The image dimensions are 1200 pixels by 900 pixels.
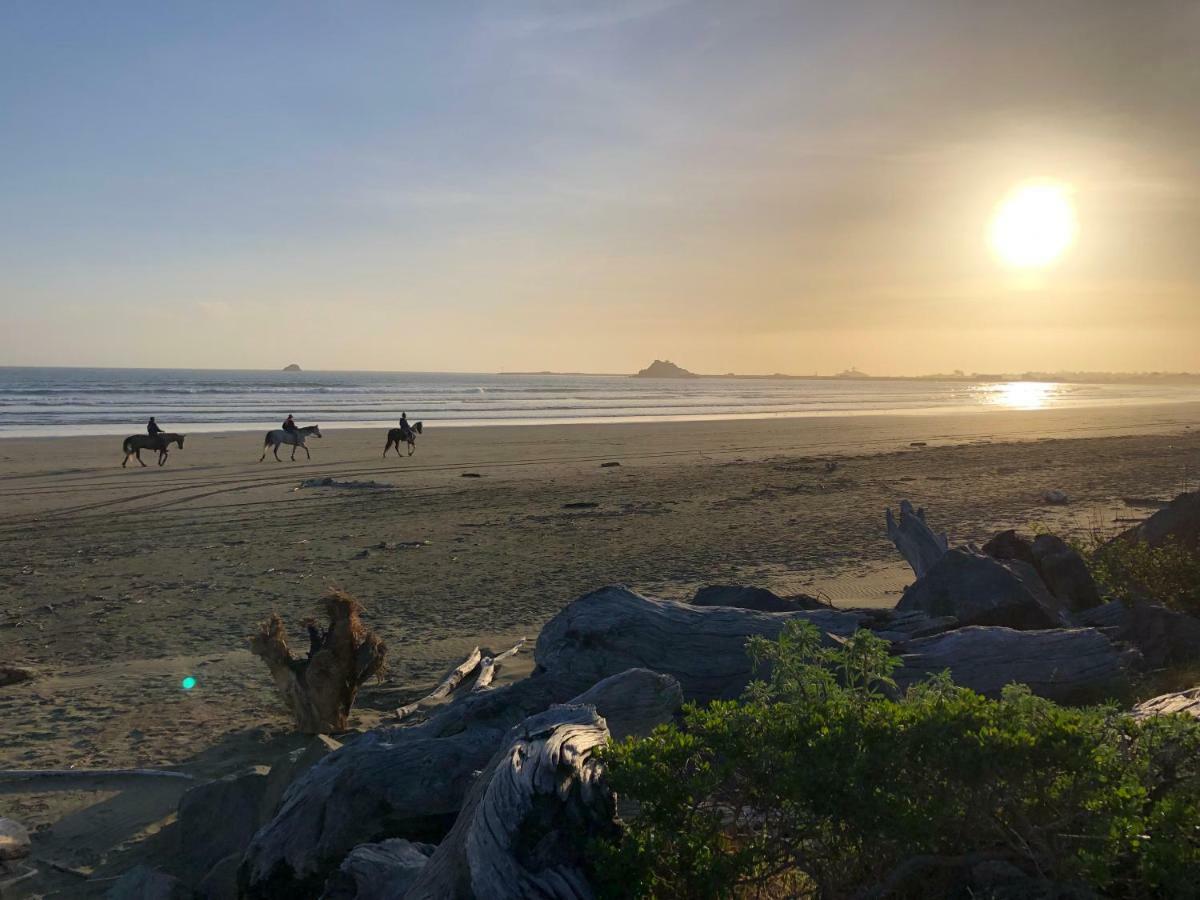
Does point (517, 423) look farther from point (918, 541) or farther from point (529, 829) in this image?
point (529, 829)

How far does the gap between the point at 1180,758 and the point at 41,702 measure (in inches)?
300

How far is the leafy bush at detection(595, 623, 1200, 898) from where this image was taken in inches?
106

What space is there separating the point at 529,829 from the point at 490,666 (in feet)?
14.4

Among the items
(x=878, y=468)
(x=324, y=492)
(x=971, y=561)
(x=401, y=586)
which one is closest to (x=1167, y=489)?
(x=878, y=468)

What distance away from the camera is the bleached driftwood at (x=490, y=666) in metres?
6.88

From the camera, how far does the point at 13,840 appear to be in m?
4.79

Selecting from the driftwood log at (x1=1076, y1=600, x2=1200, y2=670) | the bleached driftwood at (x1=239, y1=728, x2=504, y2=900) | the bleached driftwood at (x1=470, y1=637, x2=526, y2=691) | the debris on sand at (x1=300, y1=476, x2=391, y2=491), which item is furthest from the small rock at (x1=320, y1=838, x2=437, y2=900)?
the debris on sand at (x1=300, y1=476, x2=391, y2=491)

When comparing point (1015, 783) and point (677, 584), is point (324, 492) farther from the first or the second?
point (1015, 783)

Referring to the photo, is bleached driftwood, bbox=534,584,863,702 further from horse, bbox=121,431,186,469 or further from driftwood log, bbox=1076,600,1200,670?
horse, bbox=121,431,186,469

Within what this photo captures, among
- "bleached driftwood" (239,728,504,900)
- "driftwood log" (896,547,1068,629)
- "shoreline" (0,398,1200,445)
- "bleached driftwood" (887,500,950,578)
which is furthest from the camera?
"shoreline" (0,398,1200,445)

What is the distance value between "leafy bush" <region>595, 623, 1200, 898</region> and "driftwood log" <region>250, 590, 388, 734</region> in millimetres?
3697

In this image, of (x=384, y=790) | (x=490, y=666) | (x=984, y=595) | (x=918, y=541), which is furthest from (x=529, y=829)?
(x=918, y=541)

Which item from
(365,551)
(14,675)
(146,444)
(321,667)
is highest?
(146,444)

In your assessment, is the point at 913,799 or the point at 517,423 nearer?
the point at 913,799
